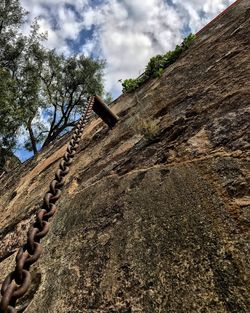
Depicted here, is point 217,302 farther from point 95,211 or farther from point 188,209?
point 95,211

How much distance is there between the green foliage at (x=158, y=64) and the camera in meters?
6.14

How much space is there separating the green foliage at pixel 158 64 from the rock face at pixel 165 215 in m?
1.35

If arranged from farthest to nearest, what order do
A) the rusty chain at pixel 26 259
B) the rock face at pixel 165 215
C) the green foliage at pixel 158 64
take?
1. the green foliage at pixel 158 64
2. the rock face at pixel 165 215
3. the rusty chain at pixel 26 259

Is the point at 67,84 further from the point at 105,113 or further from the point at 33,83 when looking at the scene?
the point at 105,113

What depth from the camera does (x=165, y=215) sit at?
97.7 inches

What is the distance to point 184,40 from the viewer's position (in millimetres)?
6207

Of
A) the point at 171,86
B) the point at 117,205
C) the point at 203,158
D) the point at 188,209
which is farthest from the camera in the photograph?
the point at 171,86

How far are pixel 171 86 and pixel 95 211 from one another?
2.44 meters

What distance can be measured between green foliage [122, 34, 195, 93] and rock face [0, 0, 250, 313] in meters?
1.35

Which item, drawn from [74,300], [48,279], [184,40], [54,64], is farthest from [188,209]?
[54,64]

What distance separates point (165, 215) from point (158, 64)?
4.40 meters

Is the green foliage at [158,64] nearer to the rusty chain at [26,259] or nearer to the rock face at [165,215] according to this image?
the rock face at [165,215]

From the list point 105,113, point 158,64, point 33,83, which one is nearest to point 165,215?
point 105,113

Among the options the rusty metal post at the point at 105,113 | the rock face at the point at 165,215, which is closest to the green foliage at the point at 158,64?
the rusty metal post at the point at 105,113
